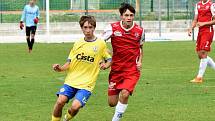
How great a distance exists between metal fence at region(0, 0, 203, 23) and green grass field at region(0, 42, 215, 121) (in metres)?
17.6

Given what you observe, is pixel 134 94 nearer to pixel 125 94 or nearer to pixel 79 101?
pixel 125 94

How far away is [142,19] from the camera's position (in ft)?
144

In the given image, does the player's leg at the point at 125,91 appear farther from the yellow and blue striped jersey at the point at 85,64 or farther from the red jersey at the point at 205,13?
the red jersey at the point at 205,13

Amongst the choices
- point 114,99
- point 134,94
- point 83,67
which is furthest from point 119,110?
point 134,94

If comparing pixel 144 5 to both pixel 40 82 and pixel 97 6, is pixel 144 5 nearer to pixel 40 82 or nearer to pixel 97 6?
pixel 97 6

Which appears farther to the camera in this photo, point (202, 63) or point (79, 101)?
point (202, 63)

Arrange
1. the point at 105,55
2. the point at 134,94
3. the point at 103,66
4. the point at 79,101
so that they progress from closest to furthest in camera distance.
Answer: the point at 79,101, the point at 103,66, the point at 105,55, the point at 134,94

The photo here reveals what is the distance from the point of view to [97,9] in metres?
43.2

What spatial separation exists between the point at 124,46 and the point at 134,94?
3.79 m

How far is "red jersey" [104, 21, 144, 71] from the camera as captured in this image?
10.7 metres

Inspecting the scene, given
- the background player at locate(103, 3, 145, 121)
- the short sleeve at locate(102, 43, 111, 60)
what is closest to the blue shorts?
the short sleeve at locate(102, 43, 111, 60)

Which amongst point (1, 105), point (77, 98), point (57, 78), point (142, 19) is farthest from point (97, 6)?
point (77, 98)

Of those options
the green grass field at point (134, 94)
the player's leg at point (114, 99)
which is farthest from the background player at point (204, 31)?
the player's leg at point (114, 99)

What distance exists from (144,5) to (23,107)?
3190cm
